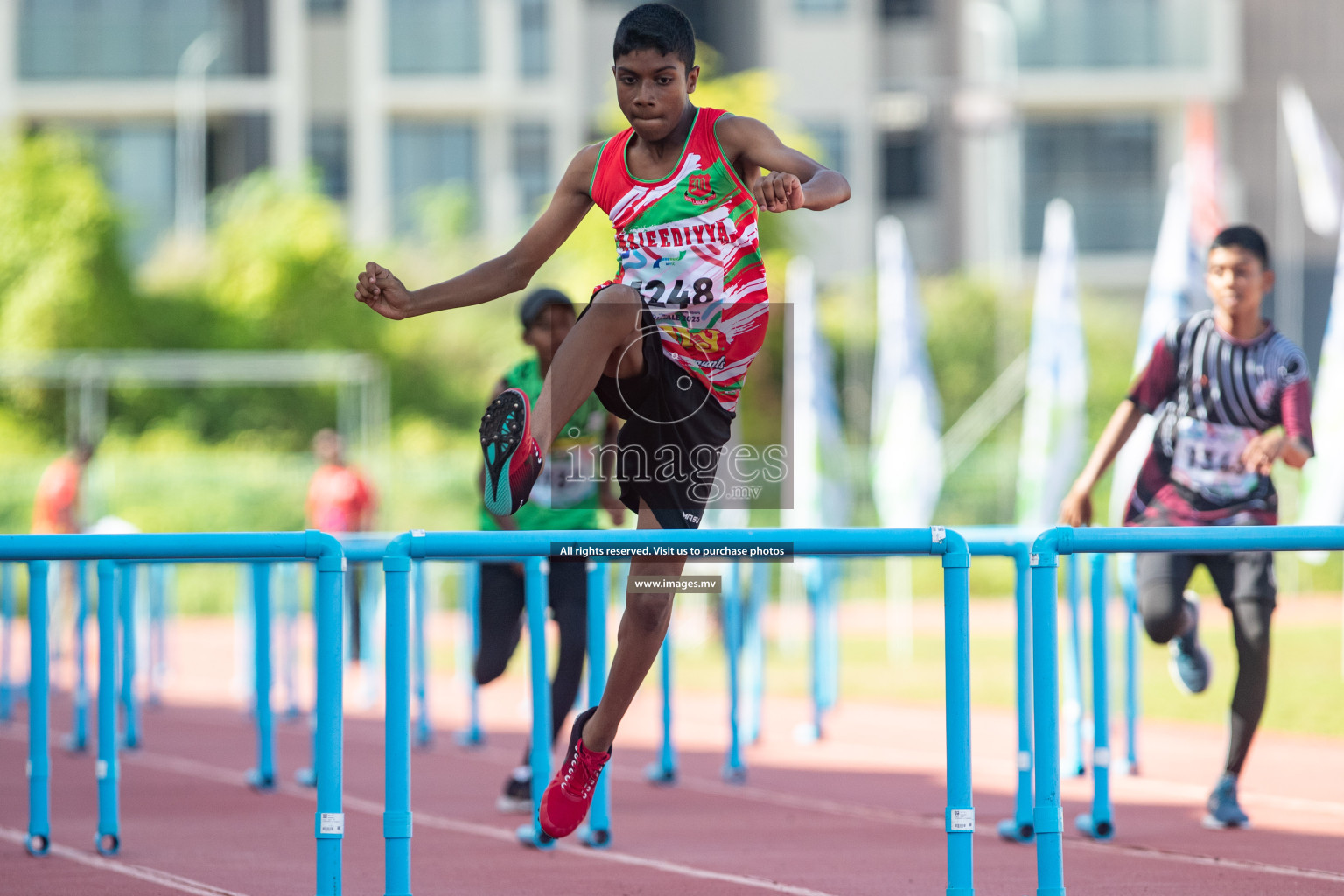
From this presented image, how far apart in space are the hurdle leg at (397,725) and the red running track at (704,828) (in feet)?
3.37

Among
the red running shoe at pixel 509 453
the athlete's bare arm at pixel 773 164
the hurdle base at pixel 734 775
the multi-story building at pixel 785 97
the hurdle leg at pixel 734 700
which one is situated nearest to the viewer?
the athlete's bare arm at pixel 773 164

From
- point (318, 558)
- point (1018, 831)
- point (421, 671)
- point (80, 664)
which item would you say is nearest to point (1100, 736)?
point (1018, 831)

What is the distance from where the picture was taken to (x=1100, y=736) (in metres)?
5.55

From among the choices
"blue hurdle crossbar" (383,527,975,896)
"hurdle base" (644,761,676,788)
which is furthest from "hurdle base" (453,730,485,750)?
"blue hurdle crossbar" (383,527,975,896)

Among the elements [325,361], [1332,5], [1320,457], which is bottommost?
[1320,457]

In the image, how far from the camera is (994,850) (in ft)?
18.0

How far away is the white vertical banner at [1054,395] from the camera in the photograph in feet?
43.9

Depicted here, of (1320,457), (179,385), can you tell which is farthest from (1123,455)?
(179,385)

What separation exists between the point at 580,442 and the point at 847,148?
25127 mm

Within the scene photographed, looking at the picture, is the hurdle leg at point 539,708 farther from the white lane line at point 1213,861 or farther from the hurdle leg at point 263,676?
the white lane line at point 1213,861

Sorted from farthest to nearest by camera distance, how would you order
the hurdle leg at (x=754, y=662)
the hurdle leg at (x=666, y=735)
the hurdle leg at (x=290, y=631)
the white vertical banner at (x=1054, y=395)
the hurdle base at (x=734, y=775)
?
the white vertical banner at (x=1054, y=395) → the hurdle leg at (x=290, y=631) → the hurdle leg at (x=754, y=662) → the hurdle base at (x=734, y=775) → the hurdle leg at (x=666, y=735)

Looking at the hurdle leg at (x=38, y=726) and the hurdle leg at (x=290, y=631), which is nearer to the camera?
the hurdle leg at (x=38, y=726)

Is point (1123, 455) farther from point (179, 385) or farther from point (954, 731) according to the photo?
point (179, 385)

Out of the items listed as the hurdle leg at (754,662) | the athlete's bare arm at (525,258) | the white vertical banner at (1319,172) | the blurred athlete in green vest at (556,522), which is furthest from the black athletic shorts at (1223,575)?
the white vertical banner at (1319,172)
